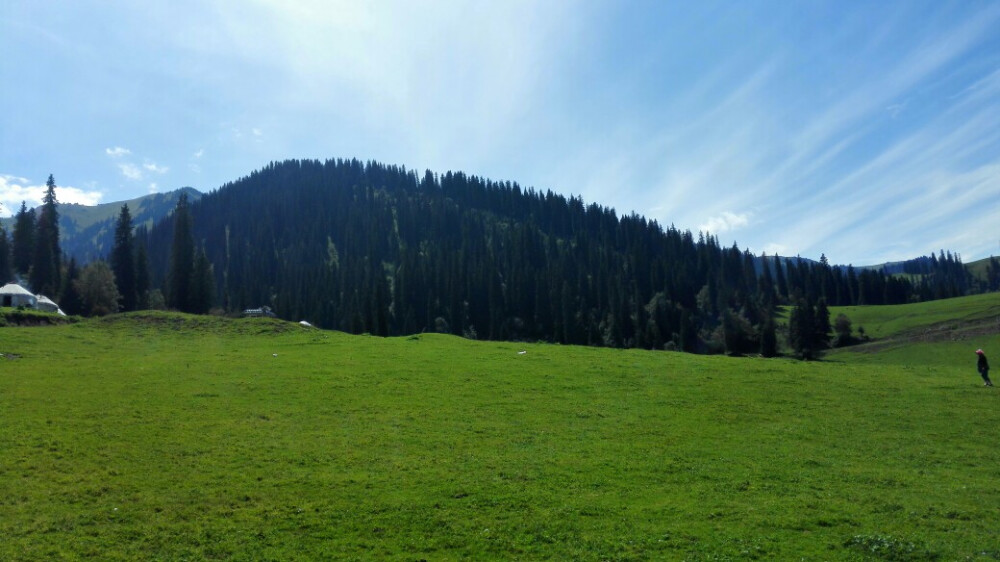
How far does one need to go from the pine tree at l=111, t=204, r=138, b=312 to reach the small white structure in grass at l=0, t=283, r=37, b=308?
837 inches

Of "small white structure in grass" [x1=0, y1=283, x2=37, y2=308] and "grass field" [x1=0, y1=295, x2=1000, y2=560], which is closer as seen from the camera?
"grass field" [x1=0, y1=295, x2=1000, y2=560]

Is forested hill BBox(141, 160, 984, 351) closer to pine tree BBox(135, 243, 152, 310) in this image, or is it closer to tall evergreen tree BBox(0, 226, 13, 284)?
pine tree BBox(135, 243, 152, 310)

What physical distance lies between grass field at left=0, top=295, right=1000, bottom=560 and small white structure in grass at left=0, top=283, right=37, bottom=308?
47018 millimetres

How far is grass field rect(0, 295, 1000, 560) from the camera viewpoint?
14.3 m

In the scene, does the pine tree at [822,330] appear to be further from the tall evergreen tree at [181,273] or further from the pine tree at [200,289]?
the tall evergreen tree at [181,273]

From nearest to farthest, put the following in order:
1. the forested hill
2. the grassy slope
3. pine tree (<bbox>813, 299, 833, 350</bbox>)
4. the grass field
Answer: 1. the grass field
2. the grassy slope
3. pine tree (<bbox>813, 299, 833, 350</bbox>)
4. the forested hill

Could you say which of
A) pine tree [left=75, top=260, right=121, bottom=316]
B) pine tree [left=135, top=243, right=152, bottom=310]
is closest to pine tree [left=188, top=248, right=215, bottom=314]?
pine tree [left=135, top=243, right=152, bottom=310]

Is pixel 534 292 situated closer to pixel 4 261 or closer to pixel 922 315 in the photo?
pixel 922 315

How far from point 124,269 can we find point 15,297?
24.5m

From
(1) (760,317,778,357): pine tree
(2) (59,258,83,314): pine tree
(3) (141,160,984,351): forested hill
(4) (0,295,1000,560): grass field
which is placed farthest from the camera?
(3) (141,160,984,351): forested hill

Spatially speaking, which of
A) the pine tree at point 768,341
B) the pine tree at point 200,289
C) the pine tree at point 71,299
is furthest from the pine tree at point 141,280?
the pine tree at point 768,341

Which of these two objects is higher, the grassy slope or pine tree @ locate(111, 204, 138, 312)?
pine tree @ locate(111, 204, 138, 312)

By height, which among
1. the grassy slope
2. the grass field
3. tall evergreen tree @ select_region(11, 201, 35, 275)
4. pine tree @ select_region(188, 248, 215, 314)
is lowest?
the grass field

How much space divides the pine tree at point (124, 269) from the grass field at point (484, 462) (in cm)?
6825
